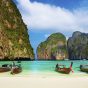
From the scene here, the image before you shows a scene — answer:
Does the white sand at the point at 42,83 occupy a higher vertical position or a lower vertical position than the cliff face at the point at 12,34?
lower

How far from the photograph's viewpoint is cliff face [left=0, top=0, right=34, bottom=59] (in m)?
112

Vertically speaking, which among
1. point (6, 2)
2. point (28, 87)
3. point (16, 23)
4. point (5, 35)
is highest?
point (6, 2)

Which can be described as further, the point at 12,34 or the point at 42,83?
the point at 12,34

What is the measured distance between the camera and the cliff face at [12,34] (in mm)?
111794

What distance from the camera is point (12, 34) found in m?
123

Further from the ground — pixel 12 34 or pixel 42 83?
pixel 12 34

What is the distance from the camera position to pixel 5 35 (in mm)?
115188

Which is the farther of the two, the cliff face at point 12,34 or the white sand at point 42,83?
the cliff face at point 12,34

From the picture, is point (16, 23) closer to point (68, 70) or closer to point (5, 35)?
point (5, 35)

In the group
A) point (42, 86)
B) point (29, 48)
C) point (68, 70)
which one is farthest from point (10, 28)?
point (42, 86)

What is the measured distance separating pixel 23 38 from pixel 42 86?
112995 millimetres

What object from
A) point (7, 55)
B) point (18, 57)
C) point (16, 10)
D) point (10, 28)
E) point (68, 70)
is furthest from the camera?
point (16, 10)

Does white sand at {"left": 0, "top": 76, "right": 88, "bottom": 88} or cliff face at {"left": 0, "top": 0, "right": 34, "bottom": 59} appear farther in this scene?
cliff face at {"left": 0, "top": 0, "right": 34, "bottom": 59}

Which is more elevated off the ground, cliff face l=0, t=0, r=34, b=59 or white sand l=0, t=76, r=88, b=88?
cliff face l=0, t=0, r=34, b=59
